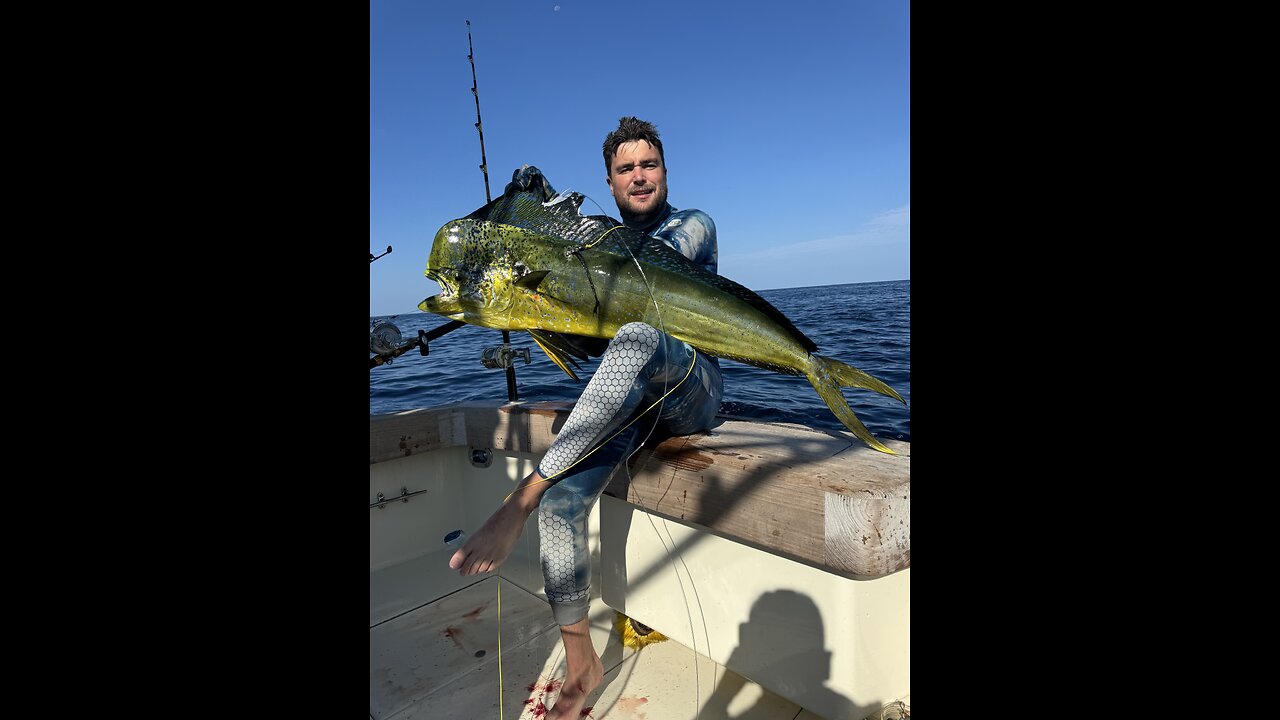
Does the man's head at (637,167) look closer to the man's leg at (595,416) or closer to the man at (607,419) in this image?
the man at (607,419)

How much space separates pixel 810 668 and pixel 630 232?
1.43m

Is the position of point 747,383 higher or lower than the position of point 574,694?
higher

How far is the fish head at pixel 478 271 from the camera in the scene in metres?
1.45

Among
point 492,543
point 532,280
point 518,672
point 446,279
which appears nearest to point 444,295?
point 446,279

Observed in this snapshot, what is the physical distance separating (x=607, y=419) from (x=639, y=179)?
0.92 metres

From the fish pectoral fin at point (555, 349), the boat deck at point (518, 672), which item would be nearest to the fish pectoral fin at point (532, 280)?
the fish pectoral fin at point (555, 349)

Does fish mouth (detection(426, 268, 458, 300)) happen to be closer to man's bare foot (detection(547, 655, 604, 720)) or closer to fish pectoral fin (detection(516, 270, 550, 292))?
fish pectoral fin (detection(516, 270, 550, 292))

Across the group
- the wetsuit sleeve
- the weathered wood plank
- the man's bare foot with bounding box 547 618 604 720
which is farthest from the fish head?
the man's bare foot with bounding box 547 618 604 720

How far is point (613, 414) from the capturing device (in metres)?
1.39

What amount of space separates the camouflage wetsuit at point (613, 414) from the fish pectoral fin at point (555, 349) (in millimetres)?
190

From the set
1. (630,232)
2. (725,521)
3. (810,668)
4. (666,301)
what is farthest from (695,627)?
(630,232)

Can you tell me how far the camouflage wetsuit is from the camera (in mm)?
1384

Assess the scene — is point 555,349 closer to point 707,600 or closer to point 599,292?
point 599,292

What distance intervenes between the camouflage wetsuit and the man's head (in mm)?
63
